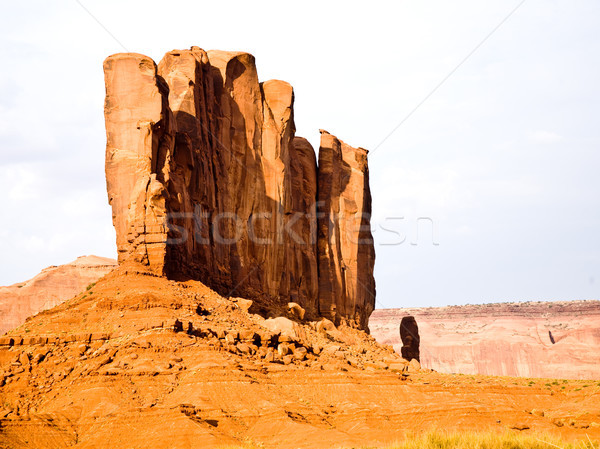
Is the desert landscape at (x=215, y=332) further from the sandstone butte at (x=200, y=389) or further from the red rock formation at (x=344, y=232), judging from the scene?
the red rock formation at (x=344, y=232)

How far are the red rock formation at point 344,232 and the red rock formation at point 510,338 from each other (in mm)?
54997

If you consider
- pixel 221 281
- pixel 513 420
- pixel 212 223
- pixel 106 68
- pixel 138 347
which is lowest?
pixel 513 420

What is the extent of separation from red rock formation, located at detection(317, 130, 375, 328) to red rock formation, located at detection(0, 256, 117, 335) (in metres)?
22.0

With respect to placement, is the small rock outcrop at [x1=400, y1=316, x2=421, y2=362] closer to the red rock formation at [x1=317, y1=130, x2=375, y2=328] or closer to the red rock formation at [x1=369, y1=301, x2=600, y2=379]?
the red rock formation at [x1=317, y1=130, x2=375, y2=328]

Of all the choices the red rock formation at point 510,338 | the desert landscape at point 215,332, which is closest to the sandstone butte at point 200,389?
the desert landscape at point 215,332

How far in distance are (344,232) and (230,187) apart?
18.8m

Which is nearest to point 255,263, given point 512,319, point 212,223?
point 212,223

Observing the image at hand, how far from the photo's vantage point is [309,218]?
65.2m

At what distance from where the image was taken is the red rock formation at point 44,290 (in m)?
78.5

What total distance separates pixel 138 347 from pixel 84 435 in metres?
4.73

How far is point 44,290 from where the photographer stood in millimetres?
80062

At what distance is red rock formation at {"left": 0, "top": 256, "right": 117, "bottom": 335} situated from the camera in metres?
78.5

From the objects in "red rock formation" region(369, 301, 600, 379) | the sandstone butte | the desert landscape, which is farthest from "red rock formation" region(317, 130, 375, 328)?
"red rock formation" region(369, 301, 600, 379)

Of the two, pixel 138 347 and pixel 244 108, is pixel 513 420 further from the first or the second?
pixel 244 108
